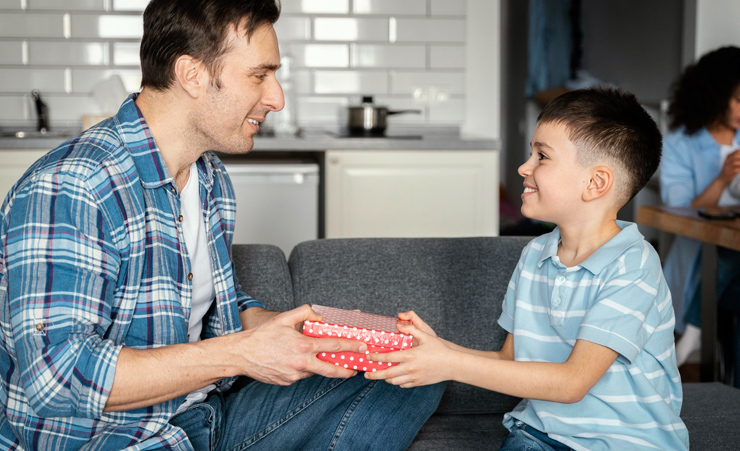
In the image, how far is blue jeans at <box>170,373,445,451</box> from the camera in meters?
1.36

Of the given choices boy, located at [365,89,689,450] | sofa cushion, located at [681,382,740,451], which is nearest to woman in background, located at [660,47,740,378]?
sofa cushion, located at [681,382,740,451]

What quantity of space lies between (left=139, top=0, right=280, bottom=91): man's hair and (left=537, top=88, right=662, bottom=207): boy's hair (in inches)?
23.8

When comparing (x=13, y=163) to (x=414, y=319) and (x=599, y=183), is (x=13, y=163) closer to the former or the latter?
Result: (x=414, y=319)

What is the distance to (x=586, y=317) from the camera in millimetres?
1249

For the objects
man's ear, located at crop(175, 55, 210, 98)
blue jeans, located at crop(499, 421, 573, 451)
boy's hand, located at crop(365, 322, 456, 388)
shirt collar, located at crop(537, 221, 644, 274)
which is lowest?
blue jeans, located at crop(499, 421, 573, 451)

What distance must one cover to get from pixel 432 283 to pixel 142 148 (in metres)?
0.77

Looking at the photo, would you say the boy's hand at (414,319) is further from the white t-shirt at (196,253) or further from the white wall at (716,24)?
the white wall at (716,24)

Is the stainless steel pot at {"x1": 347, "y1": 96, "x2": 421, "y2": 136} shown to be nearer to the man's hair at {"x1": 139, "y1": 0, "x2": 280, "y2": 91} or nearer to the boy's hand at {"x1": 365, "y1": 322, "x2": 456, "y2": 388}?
the man's hair at {"x1": 139, "y1": 0, "x2": 280, "y2": 91}

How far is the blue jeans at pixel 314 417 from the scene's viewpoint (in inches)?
53.6

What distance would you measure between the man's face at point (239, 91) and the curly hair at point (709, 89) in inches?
84.0

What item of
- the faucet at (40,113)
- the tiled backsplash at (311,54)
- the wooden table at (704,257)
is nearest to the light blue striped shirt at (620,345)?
the wooden table at (704,257)

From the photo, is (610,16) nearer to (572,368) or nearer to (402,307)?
(402,307)

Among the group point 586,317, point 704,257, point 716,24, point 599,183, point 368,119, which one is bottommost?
point 704,257

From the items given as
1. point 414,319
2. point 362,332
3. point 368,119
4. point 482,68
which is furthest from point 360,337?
point 482,68
